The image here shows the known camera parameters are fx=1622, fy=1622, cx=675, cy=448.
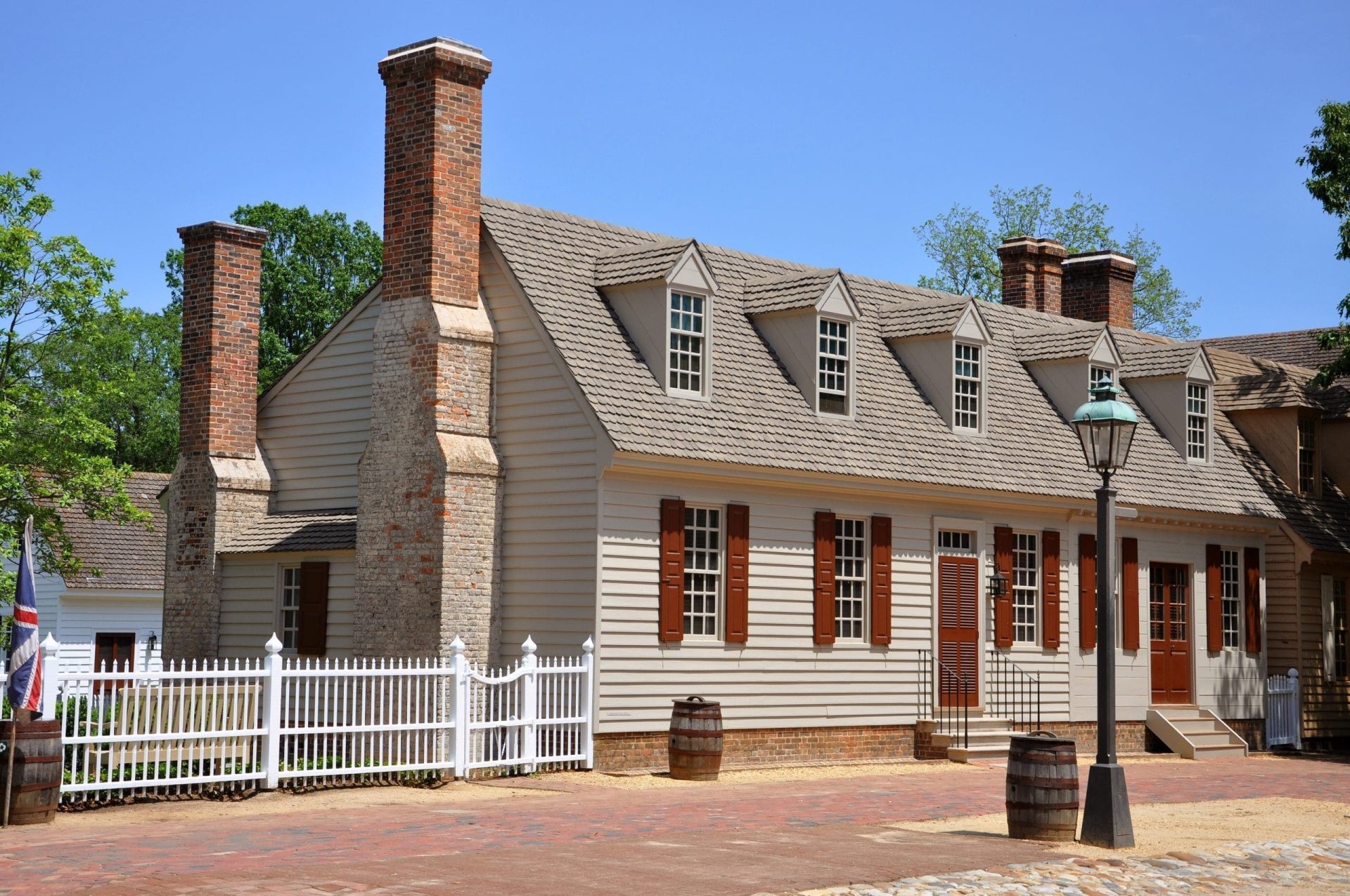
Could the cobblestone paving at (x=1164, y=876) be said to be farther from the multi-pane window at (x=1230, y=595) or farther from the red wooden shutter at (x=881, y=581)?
the multi-pane window at (x=1230, y=595)

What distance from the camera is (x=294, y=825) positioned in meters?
13.3

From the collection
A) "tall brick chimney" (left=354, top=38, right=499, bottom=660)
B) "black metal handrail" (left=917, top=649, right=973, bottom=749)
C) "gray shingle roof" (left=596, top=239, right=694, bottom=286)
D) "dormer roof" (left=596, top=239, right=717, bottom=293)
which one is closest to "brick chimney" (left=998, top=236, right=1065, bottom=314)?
"black metal handrail" (left=917, top=649, right=973, bottom=749)

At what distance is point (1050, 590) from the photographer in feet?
79.2

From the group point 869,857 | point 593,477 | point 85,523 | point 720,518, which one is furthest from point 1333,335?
point 85,523

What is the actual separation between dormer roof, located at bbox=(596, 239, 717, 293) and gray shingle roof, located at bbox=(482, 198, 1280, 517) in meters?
0.27

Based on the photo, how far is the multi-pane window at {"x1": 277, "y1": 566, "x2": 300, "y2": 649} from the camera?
22234 millimetres

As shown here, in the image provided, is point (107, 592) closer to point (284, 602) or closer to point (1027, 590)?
point (284, 602)

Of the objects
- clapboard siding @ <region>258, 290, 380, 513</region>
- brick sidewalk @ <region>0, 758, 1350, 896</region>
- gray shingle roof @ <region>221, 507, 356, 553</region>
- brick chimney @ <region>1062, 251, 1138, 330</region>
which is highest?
brick chimney @ <region>1062, 251, 1138, 330</region>

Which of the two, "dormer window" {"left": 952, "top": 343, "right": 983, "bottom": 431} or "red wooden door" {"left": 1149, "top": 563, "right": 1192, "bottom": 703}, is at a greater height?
"dormer window" {"left": 952, "top": 343, "right": 983, "bottom": 431}

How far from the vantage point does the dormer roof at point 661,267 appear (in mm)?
20047

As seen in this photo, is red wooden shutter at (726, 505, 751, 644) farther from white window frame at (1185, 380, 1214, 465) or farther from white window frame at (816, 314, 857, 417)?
white window frame at (1185, 380, 1214, 465)

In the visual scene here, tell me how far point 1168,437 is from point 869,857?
57.4ft

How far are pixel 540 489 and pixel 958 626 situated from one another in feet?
22.5

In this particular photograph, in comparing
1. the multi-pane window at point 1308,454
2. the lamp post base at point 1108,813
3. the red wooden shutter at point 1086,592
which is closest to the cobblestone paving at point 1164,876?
the lamp post base at point 1108,813
